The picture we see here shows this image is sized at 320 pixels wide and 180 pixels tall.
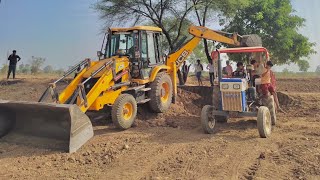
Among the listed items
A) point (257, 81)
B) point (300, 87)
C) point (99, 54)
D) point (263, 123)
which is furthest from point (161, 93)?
point (300, 87)

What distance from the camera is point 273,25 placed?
853 inches

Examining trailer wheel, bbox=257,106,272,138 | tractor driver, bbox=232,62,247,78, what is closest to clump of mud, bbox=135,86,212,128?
tractor driver, bbox=232,62,247,78

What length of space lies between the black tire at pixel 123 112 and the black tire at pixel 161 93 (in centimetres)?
111

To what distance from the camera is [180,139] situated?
8383mm

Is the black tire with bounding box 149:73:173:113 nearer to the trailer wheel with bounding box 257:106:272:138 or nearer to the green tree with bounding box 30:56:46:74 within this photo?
the trailer wheel with bounding box 257:106:272:138

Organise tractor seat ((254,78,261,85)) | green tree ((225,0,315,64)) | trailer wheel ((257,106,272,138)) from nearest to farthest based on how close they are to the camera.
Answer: trailer wheel ((257,106,272,138)) < tractor seat ((254,78,261,85)) < green tree ((225,0,315,64))

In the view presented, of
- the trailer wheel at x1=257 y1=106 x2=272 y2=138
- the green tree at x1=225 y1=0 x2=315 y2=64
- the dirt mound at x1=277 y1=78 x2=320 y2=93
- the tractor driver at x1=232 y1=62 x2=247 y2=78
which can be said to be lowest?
the trailer wheel at x1=257 y1=106 x2=272 y2=138

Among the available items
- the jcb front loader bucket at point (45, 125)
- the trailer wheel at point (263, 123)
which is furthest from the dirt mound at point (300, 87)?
the jcb front loader bucket at point (45, 125)

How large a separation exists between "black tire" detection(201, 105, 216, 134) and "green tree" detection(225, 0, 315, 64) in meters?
13.0

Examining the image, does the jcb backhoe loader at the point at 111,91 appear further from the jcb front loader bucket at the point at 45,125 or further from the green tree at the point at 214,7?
the green tree at the point at 214,7

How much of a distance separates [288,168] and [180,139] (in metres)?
2.76

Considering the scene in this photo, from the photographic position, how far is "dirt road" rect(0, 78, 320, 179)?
6.12 m

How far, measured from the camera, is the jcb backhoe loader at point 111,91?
7.71 m

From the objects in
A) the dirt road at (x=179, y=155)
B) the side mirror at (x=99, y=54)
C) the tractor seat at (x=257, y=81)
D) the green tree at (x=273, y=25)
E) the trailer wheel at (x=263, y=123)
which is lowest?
the dirt road at (x=179, y=155)
